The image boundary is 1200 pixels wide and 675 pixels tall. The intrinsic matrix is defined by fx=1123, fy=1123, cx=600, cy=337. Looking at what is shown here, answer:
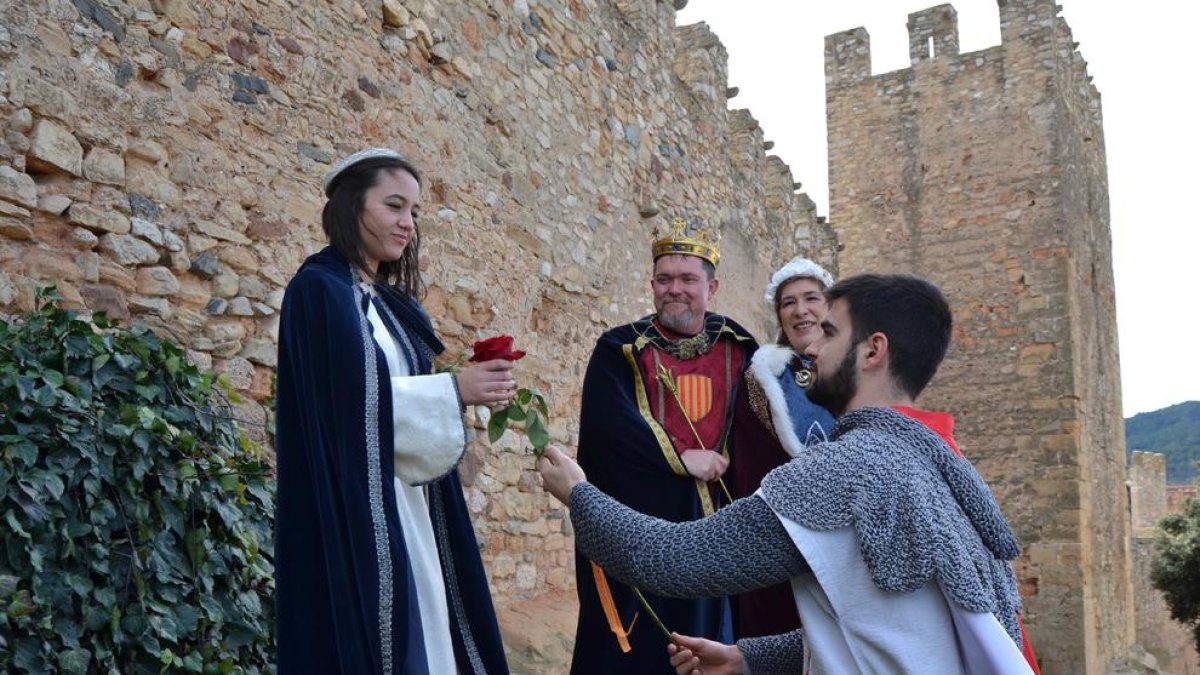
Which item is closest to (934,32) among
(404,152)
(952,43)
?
(952,43)

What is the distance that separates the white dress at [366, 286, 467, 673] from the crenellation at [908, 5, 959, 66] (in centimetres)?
1368

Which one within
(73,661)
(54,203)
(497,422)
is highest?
(54,203)

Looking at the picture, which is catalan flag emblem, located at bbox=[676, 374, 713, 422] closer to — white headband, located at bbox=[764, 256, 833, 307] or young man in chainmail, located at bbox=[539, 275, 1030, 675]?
white headband, located at bbox=[764, 256, 833, 307]

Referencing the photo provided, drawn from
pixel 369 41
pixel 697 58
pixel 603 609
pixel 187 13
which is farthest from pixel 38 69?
pixel 697 58

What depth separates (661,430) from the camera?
332 cm

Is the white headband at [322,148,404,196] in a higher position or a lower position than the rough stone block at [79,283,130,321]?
higher

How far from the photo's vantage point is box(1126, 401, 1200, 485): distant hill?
222ft

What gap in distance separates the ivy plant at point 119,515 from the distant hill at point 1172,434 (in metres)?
71.1

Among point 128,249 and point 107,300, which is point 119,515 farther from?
point 128,249

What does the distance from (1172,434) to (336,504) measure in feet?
265

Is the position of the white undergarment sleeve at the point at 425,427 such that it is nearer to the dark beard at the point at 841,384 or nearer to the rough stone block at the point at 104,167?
the dark beard at the point at 841,384

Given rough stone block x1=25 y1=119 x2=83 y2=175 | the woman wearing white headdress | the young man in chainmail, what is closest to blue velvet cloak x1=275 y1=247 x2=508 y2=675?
the young man in chainmail

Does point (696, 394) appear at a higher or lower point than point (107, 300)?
lower

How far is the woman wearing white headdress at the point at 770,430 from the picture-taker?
307cm
